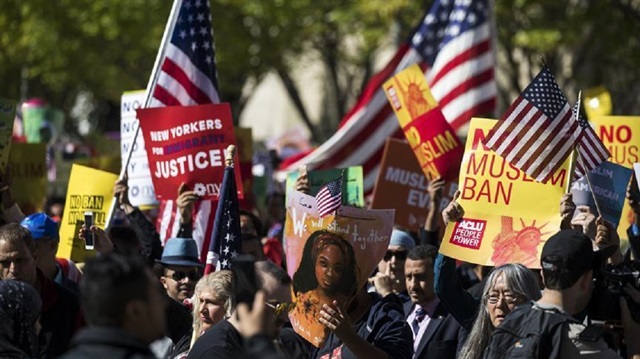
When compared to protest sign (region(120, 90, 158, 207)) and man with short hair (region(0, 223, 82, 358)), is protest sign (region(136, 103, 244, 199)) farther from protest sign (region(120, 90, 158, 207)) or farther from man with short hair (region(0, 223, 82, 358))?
man with short hair (region(0, 223, 82, 358))

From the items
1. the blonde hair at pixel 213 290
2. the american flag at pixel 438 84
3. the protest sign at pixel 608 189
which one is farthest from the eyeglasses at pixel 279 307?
the american flag at pixel 438 84

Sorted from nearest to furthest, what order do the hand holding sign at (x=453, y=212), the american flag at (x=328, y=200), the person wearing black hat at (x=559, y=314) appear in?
the person wearing black hat at (x=559, y=314) < the american flag at (x=328, y=200) < the hand holding sign at (x=453, y=212)

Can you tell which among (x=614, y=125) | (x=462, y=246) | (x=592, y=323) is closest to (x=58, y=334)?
(x=462, y=246)

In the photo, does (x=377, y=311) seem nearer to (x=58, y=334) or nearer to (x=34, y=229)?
(x=58, y=334)

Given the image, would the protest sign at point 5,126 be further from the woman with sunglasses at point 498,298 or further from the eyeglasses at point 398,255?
the woman with sunglasses at point 498,298

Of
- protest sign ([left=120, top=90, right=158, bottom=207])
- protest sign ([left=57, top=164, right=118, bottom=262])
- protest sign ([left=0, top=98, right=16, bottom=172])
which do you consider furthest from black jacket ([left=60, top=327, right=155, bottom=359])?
protest sign ([left=120, top=90, right=158, bottom=207])

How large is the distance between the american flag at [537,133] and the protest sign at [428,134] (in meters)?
2.98

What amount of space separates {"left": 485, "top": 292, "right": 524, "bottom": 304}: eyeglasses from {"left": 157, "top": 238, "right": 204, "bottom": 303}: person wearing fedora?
223 cm

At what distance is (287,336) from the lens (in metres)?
7.39

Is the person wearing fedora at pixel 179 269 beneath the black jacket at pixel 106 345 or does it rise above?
beneath

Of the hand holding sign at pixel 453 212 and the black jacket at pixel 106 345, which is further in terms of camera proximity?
the hand holding sign at pixel 453 212

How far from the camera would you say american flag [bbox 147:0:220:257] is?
1182 centimetres

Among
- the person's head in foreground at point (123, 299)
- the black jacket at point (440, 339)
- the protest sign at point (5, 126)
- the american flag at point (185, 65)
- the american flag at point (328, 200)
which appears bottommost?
the black jacket at point (440, 339)

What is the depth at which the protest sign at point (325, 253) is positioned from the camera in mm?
7625
